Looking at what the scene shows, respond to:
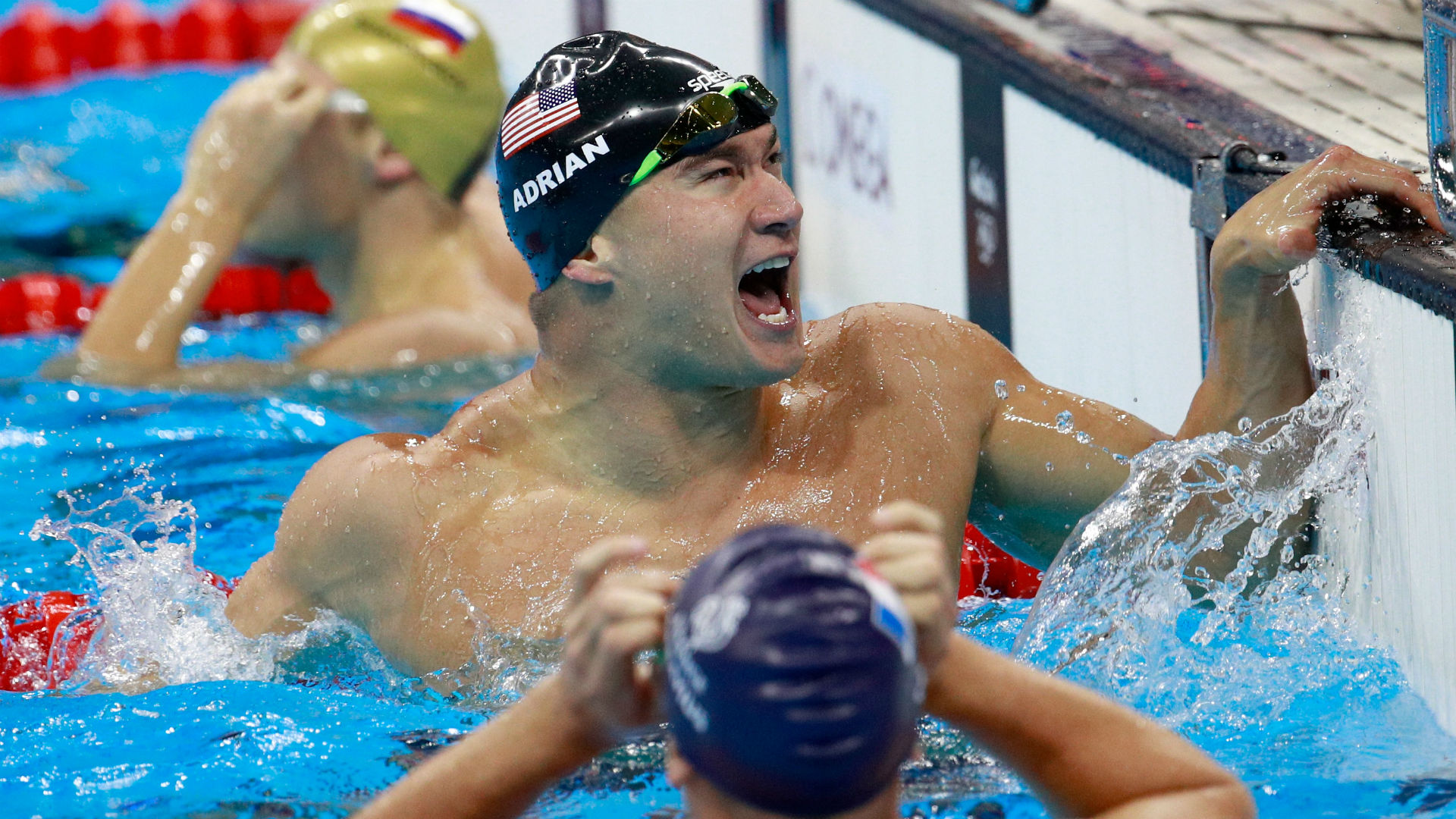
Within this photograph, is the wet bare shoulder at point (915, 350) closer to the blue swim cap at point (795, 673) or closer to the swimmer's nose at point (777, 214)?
the swimmer's nose at point (777, 214)

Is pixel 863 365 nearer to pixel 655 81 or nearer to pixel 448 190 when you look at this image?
pixel 655 81

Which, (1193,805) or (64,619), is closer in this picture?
(1193,805)

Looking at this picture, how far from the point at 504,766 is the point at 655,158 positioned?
95 centimetres

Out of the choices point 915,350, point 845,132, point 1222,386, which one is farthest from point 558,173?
point 845,132

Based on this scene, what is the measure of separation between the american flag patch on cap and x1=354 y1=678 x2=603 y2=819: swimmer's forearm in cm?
96

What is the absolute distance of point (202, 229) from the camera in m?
3.88

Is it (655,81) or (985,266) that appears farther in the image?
(985,266)

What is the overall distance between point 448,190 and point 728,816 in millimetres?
2919

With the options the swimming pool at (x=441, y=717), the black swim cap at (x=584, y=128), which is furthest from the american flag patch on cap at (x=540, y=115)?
the swimming pool at (x=441, y=717)

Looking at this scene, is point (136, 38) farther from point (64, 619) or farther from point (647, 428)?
point (647, 428)

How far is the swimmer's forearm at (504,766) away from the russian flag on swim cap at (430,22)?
2.81 meters

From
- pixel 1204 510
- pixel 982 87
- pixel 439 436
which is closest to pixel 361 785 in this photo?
pixel 439 436

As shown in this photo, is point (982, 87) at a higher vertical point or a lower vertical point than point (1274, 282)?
lower

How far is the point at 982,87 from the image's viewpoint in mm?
3562
